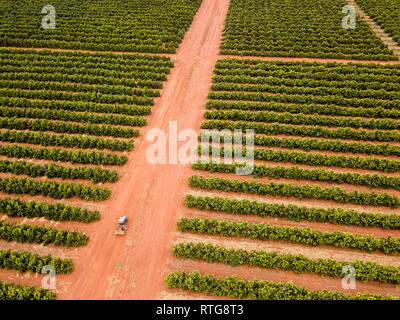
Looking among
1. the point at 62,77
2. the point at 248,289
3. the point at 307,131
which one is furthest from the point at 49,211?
the point at 307,131

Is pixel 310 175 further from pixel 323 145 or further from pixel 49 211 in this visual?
pixel 49 211

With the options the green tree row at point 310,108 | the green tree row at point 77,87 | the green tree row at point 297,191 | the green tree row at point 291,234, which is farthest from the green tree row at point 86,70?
the green tree row at point 291,234

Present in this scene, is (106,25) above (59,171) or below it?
above

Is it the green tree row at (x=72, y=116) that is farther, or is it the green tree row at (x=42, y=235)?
the green tree row at (x=72, y=116)

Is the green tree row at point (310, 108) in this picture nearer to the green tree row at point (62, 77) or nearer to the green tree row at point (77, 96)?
the green tree row at point (77, 96)

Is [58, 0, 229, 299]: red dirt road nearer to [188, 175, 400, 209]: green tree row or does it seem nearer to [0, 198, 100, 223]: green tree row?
[0, 198, 100, 223]: green tree row

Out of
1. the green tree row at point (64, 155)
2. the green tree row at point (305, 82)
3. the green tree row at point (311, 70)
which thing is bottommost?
the green tree row at point (64, 155)
